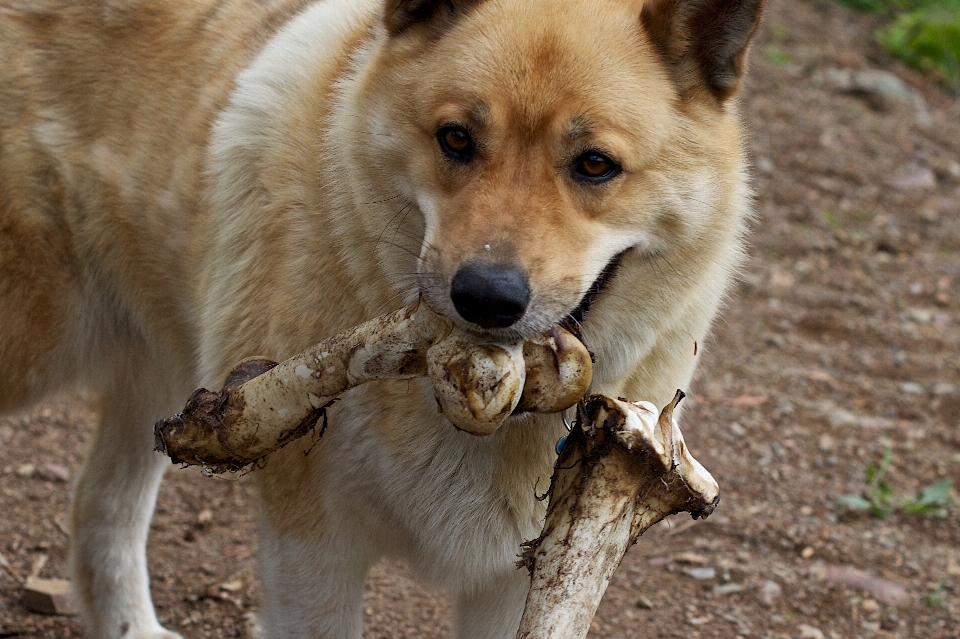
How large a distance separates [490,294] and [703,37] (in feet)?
2.91

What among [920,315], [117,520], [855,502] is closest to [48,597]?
[117,520]

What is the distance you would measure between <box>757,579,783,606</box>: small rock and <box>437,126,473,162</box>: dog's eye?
2.24 metres

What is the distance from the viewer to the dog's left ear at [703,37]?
8.18ft

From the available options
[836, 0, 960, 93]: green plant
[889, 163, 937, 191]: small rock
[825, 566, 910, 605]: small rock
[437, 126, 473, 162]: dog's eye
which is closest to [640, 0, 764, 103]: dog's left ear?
[437, 126, 473, 162]: dog's eye

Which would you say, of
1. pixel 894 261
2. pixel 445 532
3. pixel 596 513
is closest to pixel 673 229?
pixel 596 513

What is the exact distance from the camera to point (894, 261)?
21.1 ft

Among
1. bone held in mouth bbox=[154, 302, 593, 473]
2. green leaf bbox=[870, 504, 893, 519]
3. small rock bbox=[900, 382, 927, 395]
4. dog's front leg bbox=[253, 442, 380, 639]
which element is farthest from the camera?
small rock bbox=[900, 382, 927, 395]

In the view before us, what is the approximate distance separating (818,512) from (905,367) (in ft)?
4.59

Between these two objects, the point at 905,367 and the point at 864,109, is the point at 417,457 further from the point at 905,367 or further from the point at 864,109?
the point at 864,109

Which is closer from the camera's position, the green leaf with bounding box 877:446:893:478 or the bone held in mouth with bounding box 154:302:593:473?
the bone held in mouth with bounding box 154:302:593:473

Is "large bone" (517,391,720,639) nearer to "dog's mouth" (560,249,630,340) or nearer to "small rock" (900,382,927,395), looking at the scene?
"dog's mouth" (560,249,630,340)

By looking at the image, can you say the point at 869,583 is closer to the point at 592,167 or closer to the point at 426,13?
the point at 592,167

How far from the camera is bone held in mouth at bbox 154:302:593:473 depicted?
2111 millimetres

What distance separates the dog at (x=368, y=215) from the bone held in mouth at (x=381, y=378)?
0.06 metres
